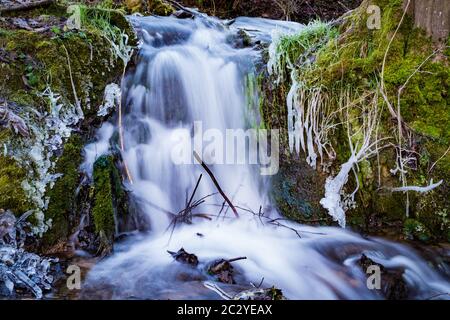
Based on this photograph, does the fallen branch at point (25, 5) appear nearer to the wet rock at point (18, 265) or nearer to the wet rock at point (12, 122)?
the wet rock at point (12, 122)

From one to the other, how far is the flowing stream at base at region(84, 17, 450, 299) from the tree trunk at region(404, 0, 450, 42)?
1603mm

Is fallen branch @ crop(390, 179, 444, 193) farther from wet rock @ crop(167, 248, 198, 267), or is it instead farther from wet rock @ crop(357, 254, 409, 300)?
wet rock @ crop(167, 248, 198, 267)

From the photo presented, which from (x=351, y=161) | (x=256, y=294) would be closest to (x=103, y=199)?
(x=256, y=294)

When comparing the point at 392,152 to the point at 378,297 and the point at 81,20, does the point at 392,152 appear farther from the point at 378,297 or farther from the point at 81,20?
the point at 81,20

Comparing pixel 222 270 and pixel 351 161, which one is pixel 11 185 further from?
pixel 351 161

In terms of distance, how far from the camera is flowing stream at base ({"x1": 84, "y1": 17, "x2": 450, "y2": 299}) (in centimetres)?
292

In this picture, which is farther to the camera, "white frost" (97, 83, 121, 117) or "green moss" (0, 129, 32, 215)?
"white frost" (97, 83, 121, 117)

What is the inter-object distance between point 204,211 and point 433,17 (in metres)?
2.65

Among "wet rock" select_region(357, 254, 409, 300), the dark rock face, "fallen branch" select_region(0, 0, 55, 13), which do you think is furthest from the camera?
the dark rock face

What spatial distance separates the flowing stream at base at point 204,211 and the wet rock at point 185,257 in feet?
0.15

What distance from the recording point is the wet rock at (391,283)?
9.37 ft

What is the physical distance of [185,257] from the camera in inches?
122

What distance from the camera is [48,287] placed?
2623 mm

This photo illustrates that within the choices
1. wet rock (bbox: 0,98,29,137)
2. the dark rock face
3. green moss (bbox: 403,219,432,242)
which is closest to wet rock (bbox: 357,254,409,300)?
green moss (bbox: 403,219,432,242)
